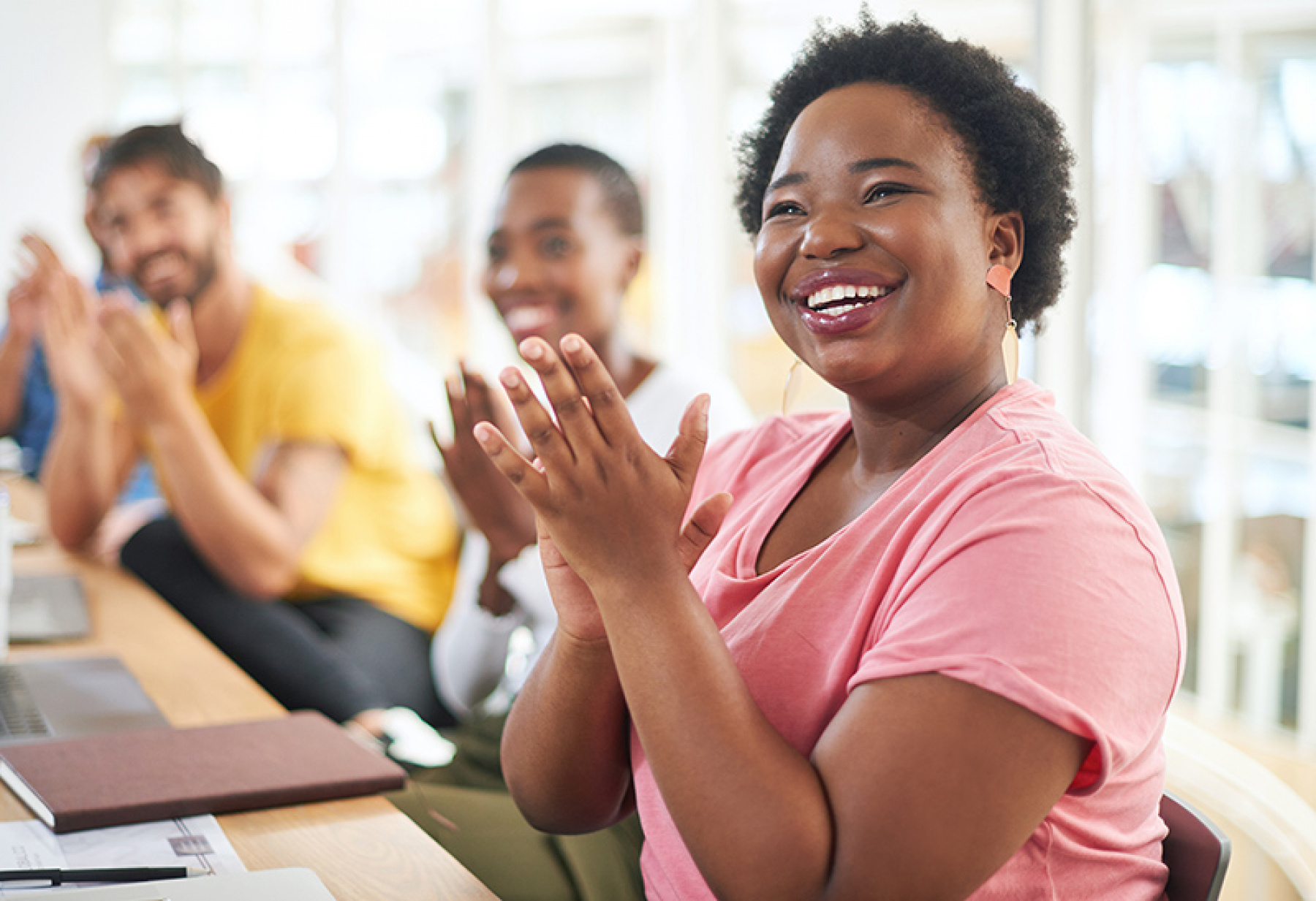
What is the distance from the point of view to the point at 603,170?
5.86 feet

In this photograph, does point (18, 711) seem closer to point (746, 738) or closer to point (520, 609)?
point (520, 609)

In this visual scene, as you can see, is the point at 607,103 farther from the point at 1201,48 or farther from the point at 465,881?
the point at 465,881

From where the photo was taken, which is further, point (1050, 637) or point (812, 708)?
point (812, 708)

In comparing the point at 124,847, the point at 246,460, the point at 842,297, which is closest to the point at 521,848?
the point at 124,847

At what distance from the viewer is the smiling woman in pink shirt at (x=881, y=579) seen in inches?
27.0

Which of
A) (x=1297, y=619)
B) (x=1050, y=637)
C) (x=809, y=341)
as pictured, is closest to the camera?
(x=1050, y=637)

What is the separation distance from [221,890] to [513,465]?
13.6 inches

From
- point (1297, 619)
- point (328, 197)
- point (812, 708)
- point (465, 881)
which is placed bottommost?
point (1297, 619)

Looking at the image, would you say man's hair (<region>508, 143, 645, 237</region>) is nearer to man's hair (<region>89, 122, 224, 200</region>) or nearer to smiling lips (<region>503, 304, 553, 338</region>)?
smiling lips (<region>503, 304, 553, 338</region>)

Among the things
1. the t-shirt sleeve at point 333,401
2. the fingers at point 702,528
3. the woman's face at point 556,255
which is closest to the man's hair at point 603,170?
the woman's face at point 556,255

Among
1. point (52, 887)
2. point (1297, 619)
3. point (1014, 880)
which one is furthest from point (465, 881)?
point (1297, 619)

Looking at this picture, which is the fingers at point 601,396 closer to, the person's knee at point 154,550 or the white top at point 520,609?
the white top at point 520,609

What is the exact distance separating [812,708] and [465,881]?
0.93ft

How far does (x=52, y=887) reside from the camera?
0.81 m
